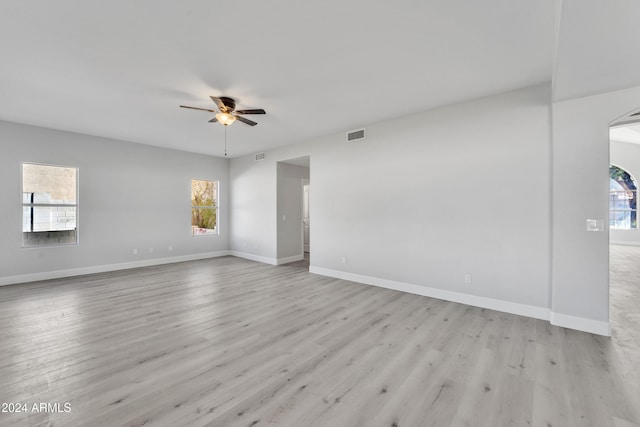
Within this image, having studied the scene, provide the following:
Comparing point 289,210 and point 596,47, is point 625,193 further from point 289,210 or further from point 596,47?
point 289,210

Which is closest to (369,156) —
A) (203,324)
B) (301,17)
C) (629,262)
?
(301,17)

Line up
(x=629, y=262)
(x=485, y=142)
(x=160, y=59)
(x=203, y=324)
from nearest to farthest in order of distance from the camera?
(x=160, y=59) → (x=203, y=324) → (x=485, y=142) → (x=629, y=262)

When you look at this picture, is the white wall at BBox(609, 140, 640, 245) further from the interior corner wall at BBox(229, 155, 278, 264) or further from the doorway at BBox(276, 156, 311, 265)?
the interior corner wall at BBox(229, 155, 278, 264)

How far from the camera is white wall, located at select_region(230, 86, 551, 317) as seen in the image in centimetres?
338

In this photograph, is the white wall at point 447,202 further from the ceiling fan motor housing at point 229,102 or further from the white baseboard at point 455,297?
the ceiling fan motor housing at point 229,102

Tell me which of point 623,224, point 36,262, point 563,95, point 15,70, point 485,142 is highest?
point 15,70

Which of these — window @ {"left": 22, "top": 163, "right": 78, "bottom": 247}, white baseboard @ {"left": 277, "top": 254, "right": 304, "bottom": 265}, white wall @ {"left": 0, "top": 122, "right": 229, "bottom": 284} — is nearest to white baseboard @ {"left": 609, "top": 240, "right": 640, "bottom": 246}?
white baseboard @ {"left": 277, "top": 254, "right": 304, "bottom": 265}

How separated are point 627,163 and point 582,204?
33.4 feet

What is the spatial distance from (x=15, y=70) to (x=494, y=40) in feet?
16.4

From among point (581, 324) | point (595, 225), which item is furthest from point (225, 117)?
point (581, 324)

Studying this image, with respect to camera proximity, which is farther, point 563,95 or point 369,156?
point 369,156

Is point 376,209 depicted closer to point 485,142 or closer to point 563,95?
point 485,142

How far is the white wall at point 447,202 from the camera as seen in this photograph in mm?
3379

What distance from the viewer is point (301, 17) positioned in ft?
7.24
